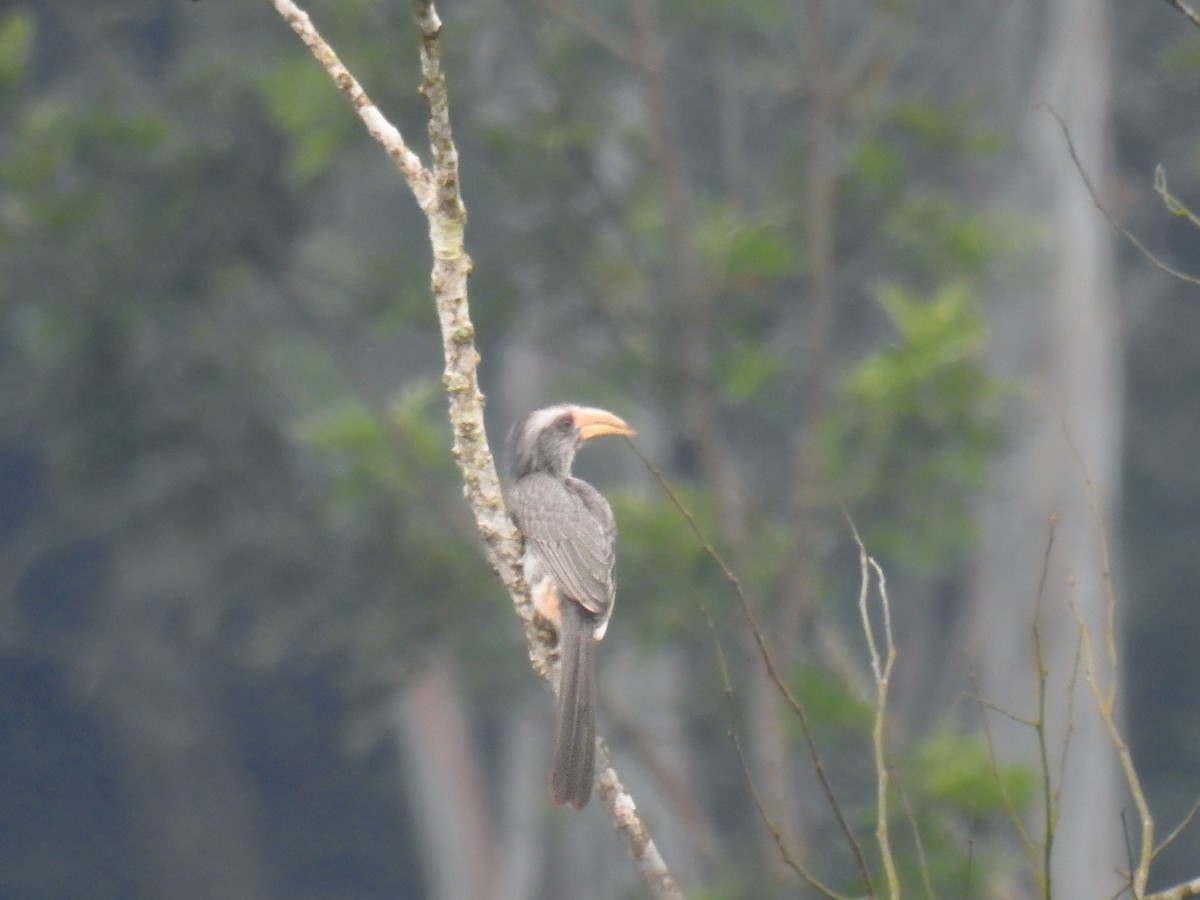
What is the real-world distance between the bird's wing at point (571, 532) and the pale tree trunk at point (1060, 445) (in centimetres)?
570

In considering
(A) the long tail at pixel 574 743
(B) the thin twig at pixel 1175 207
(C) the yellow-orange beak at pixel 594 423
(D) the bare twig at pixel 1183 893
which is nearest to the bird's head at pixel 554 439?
(C) the yellow-orange beak at pixel 594 423

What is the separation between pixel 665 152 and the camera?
24.8ft

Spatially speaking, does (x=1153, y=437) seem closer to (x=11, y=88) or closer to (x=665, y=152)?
(x=665, y=152)

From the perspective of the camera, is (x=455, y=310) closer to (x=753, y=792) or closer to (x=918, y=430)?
(x=753, y=792)

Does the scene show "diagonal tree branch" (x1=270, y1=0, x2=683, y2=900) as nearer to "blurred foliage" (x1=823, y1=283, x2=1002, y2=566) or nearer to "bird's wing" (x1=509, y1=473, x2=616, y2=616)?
"bird's wing" (x1=509, y1=473, x2=616, y2=616)

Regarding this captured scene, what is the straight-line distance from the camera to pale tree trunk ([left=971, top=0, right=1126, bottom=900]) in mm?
10055

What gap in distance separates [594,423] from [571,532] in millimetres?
545

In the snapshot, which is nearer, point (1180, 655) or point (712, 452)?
point (712, 452)

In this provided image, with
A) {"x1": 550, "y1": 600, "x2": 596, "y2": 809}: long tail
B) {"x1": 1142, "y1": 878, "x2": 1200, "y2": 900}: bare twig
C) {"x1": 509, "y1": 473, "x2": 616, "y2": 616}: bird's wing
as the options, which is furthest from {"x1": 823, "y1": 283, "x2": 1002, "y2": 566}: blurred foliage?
{"x1": 1142, "y1": 878, "x2": 1200, "y2": 900}: bare twig

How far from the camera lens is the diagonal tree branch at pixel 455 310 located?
10.4 feet

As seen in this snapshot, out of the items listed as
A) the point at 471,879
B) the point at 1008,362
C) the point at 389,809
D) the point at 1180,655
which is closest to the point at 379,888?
the point at 389,809

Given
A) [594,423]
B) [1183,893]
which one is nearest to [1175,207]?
[1183,893]

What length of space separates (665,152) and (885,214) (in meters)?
1.20

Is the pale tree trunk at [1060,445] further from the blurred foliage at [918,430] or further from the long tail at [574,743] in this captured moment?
the long tail at [574,743]
